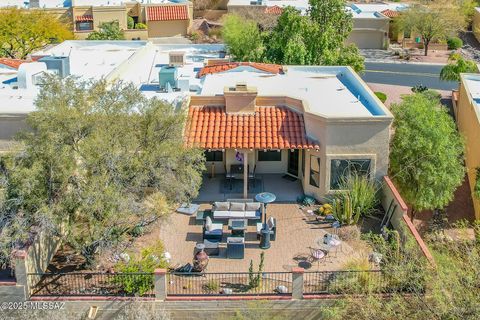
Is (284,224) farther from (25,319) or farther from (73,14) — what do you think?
(73,14)

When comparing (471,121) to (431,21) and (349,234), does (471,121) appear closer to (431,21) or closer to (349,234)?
(349,234)

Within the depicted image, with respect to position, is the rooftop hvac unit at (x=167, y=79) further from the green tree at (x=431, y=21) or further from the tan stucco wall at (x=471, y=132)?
the green tree at (x=431, y=21)

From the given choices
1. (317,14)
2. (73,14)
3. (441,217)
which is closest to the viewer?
(441,217)

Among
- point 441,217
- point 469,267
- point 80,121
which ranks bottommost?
point 441,217

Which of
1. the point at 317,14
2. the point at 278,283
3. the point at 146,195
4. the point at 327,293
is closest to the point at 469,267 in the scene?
the point at 327,293

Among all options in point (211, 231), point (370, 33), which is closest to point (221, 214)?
point (211, 231)

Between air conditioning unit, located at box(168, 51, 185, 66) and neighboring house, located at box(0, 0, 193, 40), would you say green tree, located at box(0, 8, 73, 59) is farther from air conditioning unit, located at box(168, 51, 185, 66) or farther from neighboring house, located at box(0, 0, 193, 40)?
air conditioning unit, located at box(168, 51, 185, 66)

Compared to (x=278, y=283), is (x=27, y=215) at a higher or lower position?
higher

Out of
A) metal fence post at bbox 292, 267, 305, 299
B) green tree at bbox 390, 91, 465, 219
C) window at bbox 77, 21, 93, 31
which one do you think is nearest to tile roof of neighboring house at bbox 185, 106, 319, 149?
green tree at bbox 390, 91, 465, 219
